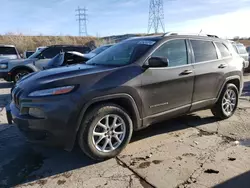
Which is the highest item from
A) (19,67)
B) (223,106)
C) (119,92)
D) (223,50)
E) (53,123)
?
(223,50)

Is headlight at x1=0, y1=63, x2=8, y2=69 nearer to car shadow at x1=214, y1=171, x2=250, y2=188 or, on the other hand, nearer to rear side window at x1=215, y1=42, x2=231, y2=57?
rear side window at x1=215, y1=42, x2=231, y2=57

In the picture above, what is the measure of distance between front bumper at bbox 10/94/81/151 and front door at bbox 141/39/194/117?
1181 millimetres

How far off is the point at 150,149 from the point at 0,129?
10.1ft

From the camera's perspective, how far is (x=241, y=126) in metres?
5.30

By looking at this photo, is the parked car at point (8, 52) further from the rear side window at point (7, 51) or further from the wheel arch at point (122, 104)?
the wheel arch at point (122, 104)

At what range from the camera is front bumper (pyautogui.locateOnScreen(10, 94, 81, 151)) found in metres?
3.43

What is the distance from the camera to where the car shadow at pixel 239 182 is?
3.19 metres

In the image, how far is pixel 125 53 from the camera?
4625 millimetres

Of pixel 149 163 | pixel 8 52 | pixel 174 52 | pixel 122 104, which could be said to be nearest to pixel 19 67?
pixel 8 52

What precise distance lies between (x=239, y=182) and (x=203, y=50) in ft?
8.68

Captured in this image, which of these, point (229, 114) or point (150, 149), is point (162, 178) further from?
point (229, 114)

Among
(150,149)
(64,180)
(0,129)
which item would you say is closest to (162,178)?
(150,149)

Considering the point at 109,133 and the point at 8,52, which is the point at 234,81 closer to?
the point at 109,133

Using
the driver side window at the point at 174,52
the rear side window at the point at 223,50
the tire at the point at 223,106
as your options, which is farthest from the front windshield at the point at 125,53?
the tire at the point at 223,106
